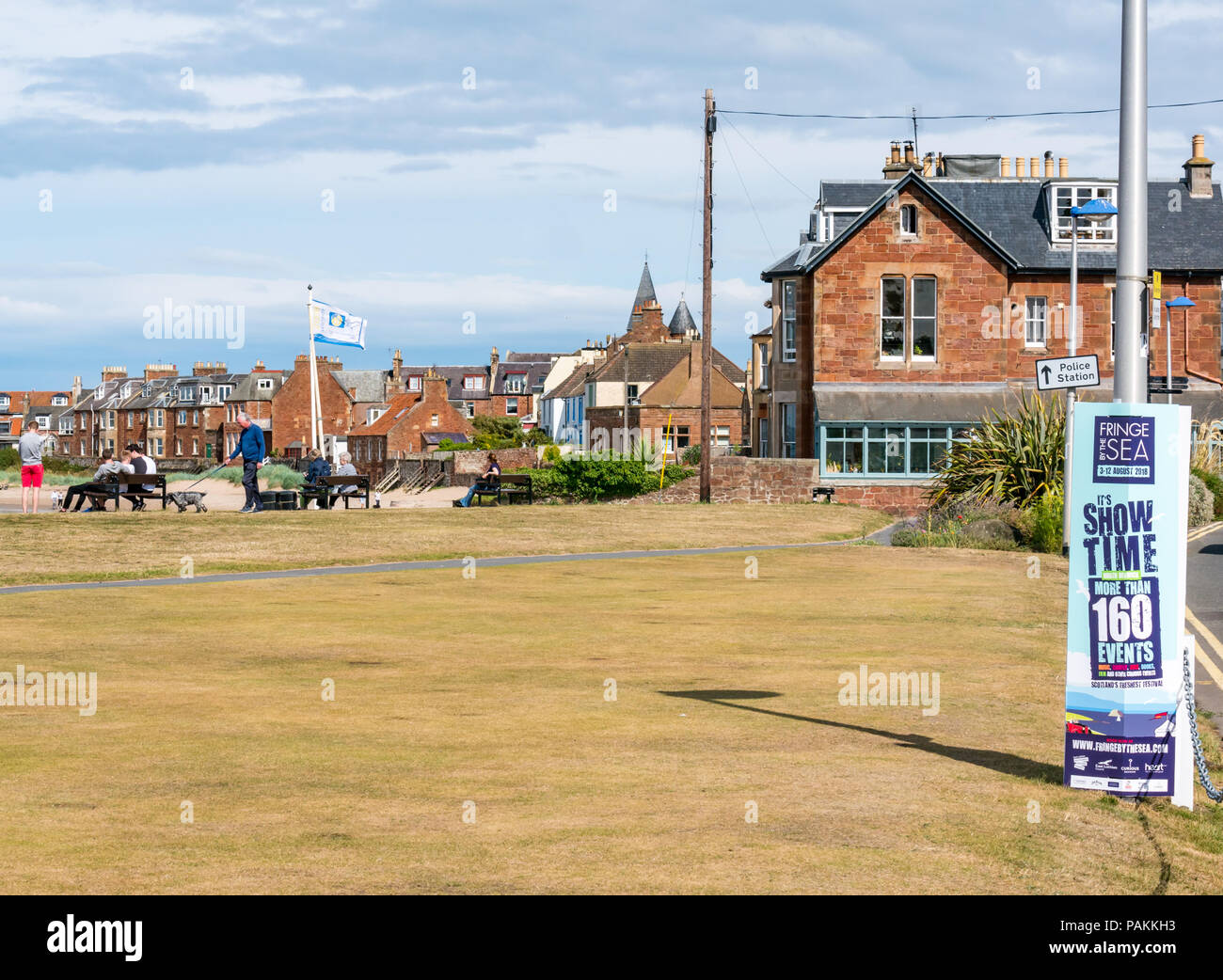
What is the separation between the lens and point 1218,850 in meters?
7.61

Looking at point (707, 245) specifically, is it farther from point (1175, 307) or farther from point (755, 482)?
point (1175, 307)

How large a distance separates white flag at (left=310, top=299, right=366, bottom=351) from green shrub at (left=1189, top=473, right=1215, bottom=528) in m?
28.2

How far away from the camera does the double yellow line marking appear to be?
1219 inches

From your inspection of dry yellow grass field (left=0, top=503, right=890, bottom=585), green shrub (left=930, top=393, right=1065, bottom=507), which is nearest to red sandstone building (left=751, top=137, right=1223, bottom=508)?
dry yellow grass field (left=0, top=503, right=890, bottom=585)

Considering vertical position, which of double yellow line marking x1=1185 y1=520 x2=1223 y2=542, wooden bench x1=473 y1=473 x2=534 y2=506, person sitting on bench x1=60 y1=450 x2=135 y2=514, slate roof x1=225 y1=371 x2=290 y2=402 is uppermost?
slate roof x1=225 y1=371 x2=290 y2=402

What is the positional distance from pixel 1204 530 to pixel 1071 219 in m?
19.1

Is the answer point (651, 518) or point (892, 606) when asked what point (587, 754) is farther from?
point (651, 518)

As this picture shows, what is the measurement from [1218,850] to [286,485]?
53.4 meters

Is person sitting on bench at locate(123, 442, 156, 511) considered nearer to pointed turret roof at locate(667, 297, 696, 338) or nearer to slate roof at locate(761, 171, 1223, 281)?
slate roof at locate(761, 171, 1223, 281)

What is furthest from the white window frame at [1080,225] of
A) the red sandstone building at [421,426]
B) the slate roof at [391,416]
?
the slate roof at [391,416]

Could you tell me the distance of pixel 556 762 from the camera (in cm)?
930

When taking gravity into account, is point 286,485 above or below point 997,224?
below
